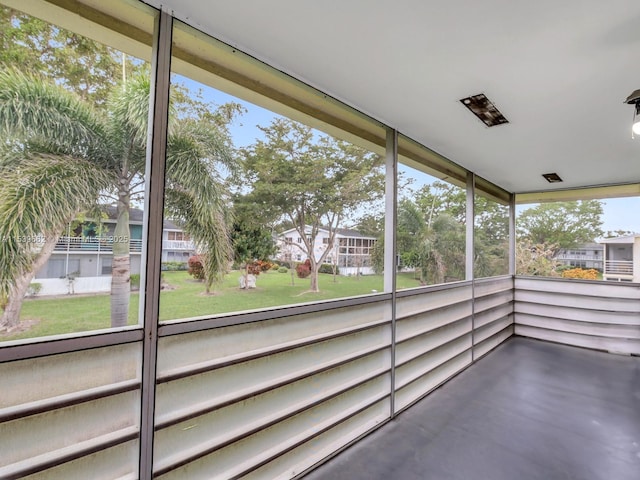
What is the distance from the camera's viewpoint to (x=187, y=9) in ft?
4.57

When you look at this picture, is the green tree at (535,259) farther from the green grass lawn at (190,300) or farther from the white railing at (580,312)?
the green grass lawn at (190,300)

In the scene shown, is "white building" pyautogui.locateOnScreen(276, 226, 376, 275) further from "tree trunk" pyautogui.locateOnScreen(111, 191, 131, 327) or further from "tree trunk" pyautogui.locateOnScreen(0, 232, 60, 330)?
"tree trunk" pyautogui.locateOnScreen(0, 232, 60, 330)

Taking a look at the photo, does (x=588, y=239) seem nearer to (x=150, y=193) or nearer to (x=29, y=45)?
(x=150, y=193)

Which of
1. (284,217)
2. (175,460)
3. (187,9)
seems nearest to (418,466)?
(175,460)

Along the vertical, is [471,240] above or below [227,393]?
above

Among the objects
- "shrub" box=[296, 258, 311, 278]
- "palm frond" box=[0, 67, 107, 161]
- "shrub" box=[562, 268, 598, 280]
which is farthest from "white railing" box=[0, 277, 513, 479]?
"shrub" box=[562, 268, 598, 280]

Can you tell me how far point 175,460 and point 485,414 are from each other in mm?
2553

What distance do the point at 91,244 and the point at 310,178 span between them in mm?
1989

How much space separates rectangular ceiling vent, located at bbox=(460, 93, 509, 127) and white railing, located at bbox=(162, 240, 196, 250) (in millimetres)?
2034

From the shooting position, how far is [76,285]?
3.96 ft

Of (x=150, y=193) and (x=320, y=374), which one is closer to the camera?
(x=150, y=193)

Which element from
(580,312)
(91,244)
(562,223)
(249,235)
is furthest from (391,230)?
(562,223)

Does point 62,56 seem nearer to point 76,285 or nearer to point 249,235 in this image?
point 76,285

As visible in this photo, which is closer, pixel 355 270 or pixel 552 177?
pixel 355 270
